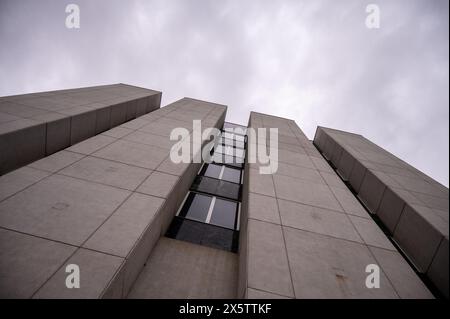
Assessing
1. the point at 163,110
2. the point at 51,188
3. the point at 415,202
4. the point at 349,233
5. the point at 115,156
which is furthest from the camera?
the point at 163,110

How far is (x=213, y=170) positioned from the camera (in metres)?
13.0

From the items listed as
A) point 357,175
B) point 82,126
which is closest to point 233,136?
point 357,175

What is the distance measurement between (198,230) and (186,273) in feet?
6.59

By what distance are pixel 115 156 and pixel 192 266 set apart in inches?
192

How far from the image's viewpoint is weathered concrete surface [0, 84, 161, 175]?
7598 mm

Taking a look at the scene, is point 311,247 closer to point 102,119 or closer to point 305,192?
point 305,192

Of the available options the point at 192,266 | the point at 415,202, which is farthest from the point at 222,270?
the point at 415,202

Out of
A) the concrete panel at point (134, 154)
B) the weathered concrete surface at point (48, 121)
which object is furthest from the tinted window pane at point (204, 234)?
the weathered concrete surface at point (48, 121)

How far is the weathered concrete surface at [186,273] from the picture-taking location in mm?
5766

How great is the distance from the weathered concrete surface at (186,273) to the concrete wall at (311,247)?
0.54 m

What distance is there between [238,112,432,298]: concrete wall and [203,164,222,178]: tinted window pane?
330cm

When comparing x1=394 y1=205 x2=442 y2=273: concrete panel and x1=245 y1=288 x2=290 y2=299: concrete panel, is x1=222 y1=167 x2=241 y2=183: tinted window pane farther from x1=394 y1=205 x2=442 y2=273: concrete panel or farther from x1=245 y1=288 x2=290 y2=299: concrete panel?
x1=245 y1=288 x2=290 y2=299: concrete panel

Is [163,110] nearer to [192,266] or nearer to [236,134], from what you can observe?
[236,134]

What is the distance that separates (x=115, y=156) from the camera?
8.87 metres
